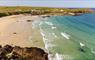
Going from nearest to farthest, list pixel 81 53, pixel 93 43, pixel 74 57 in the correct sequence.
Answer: pixel 74 57 < pixel 81 53 < pixel 93 43

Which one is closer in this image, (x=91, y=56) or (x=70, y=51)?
(x=91, y=56)

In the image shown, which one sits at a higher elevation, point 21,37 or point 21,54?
point 21,54

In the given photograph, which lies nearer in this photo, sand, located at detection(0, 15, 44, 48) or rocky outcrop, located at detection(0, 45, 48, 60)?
rocky outcrop, located at detection(0, 45, 48, 60)

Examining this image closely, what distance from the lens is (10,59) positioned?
62.2ft

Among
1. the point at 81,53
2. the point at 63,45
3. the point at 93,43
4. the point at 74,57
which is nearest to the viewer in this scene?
the point at 74,57

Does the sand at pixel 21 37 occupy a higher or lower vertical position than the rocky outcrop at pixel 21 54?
lower

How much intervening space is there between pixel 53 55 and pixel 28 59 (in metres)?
5.41

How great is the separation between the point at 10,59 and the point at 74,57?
860cm

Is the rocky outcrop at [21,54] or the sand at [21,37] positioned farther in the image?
the sand at [21,37]

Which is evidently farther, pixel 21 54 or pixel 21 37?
pixel 21 37

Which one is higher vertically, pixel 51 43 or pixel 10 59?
pixel 10 59

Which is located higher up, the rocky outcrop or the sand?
the rocky outcrop

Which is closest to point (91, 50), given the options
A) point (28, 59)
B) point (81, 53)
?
point (81, 53)

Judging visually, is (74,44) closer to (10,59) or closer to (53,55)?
(53,55)
